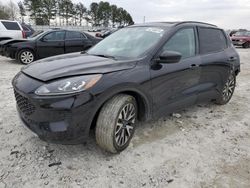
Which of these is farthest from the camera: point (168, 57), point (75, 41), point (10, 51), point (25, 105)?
point (75, 41)

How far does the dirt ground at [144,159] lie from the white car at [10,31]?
27.3 feet

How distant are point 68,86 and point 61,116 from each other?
12.5 inches

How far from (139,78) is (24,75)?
1.42 m

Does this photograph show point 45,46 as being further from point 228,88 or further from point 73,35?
point 228,88

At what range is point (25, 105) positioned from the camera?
2779 mm

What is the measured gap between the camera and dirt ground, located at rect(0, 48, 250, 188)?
2670mm

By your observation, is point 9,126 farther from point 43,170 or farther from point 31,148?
point 43,170

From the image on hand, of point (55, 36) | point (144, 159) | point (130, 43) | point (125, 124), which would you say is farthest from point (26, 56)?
point (144, 159)

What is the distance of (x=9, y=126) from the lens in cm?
373

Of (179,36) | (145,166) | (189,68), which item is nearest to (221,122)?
(189,68)

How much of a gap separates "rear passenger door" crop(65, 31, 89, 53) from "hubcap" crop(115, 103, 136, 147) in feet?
24.7

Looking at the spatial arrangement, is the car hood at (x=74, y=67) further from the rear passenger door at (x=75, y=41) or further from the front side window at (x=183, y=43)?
the rear passenger door at (x=75, y=41)

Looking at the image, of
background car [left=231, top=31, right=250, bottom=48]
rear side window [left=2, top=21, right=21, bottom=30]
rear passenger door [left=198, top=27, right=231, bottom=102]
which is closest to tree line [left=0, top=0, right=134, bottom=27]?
background car [left=231, top=31, right=250, bottom=48]

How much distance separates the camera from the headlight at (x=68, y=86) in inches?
100
